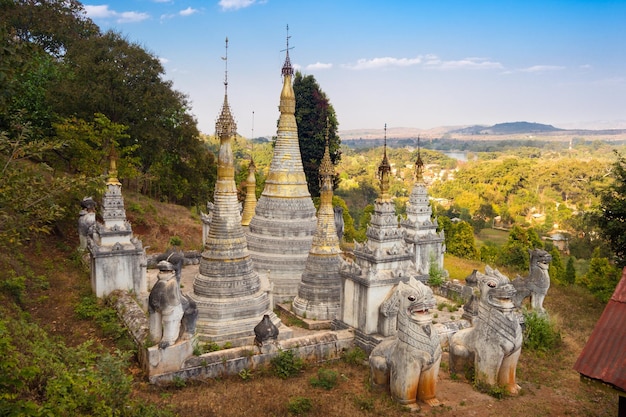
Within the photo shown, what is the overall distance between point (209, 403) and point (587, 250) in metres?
41.6

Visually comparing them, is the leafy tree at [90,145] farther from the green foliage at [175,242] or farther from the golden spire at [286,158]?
the golden spire at [286,158]

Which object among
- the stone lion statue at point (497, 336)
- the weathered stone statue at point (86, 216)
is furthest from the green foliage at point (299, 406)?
the weathered stone statue at point (86, 216)

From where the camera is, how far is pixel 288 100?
2042 cm

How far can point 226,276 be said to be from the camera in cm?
1483

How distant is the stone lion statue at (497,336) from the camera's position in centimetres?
1212

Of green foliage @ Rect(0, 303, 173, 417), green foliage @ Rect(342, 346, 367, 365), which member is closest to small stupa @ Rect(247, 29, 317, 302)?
green foliage @ Rect(342, 346, 367, 365)

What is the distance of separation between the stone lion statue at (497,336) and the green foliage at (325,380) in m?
3.66

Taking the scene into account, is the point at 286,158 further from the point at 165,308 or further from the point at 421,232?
the point at 165,308

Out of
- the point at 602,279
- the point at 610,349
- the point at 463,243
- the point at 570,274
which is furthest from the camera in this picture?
the point at 463,243

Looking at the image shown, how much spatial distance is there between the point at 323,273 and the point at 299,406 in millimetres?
7083

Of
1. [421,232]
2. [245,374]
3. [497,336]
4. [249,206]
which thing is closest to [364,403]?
[245,374]

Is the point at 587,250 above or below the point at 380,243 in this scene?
below

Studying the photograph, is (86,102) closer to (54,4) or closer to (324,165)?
(54,4)

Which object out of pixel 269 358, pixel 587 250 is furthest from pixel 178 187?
pixel 587 250
